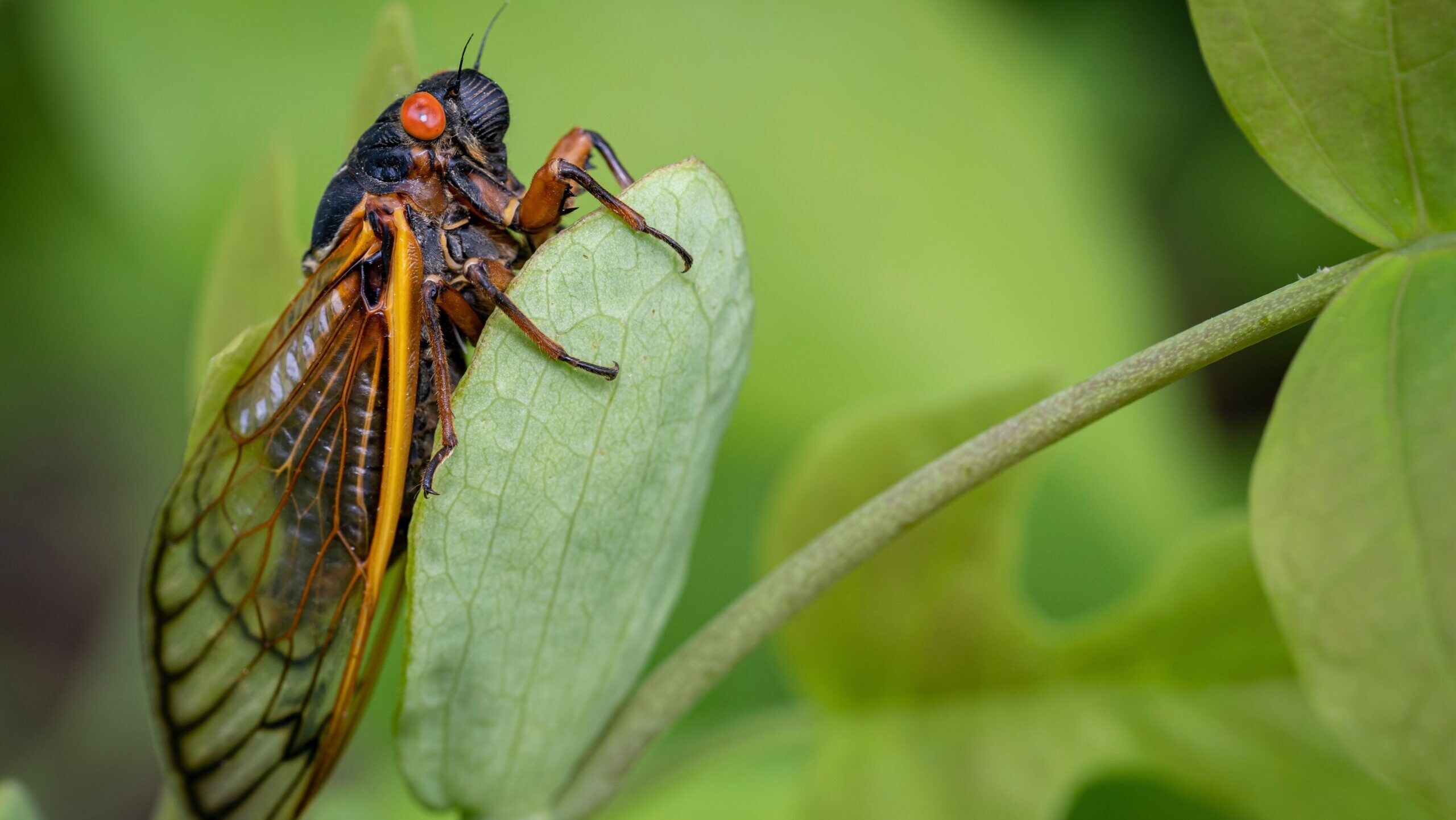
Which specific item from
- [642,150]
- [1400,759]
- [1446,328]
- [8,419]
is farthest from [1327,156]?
[8,419]

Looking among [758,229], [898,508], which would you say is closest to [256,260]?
[898,508]

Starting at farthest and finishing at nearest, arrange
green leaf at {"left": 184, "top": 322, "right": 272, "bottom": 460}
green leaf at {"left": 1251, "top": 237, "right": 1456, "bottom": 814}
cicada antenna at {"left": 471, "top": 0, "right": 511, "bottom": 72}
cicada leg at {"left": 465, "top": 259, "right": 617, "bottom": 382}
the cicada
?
cicada antenna at {"left": 471, "top": 0, "right": 511, "bottom": 72} → the cicada → green leaf at {"left": 184, "top": 322, "right": 272, "bottom": 460} → cicada leg at {"left": 465, "top": 259, "right": 617, "bottom": 382} → green leaf at {"left": 1251, "top": 237, "right": 1456, "bottom": 814}

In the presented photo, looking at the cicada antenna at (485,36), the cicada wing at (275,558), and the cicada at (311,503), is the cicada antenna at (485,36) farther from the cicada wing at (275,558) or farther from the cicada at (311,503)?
the cicada wing at (275,558)

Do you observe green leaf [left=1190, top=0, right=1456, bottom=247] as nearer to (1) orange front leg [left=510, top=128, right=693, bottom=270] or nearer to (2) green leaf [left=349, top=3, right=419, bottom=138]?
(1) orange front leg [left=510, top=128, right=693, bottom=270]

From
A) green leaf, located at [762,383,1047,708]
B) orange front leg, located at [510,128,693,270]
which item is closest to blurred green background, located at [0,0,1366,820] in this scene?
green leaf, located at [762,383,1047,708]

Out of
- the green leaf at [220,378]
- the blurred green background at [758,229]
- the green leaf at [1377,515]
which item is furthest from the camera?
the blurred green background at [758,229]

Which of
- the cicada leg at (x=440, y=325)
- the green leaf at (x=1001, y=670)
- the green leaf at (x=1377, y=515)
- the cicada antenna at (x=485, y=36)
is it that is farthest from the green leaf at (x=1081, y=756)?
the cicada antenna at (x=485, y=36)

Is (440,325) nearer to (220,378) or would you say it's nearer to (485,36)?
(220,378)
